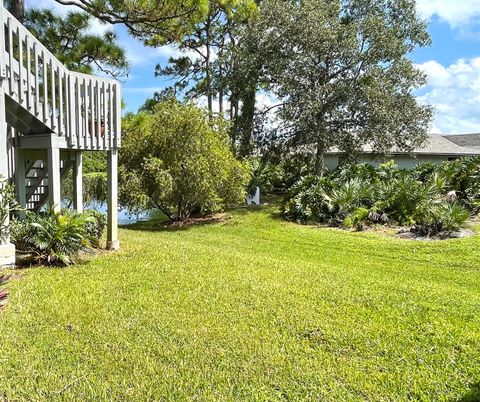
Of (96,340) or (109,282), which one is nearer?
(96,340)

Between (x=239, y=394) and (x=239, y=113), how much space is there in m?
14.8

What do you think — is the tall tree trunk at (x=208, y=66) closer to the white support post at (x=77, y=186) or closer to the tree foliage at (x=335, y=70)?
the tree foliage at (x=335, y=70)

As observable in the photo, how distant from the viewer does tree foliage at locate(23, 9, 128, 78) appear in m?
9.72

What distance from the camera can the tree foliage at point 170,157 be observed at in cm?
1112

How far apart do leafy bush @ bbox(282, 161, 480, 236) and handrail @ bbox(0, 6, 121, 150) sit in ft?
22.6

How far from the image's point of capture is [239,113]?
1673 cm

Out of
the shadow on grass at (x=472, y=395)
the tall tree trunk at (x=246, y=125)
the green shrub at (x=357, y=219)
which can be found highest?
the tall tree trunk at (x=246, y=125)

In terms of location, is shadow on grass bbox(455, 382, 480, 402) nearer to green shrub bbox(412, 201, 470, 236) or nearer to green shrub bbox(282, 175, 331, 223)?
green shrub bbox(412, 201, 470, 236)

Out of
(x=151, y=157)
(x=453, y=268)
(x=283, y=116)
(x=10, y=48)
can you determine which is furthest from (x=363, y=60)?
(x=10, y=48)

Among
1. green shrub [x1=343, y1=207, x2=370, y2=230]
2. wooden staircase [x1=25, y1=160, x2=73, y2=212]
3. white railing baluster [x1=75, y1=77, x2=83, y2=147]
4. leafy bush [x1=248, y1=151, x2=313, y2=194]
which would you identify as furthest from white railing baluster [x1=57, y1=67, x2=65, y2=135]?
leafy bush [x1=248, y1=151, x2=313, y2=194]

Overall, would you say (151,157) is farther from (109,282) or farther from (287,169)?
(287,169)

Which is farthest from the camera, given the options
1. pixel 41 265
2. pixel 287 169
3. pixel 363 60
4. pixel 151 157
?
pixel 287 169

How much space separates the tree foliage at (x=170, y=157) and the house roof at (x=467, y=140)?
2300cm

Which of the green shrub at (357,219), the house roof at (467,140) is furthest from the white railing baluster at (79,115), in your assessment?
the house roof at (467,140)
